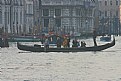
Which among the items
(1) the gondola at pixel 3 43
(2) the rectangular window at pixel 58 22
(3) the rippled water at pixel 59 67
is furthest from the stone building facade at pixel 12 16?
(3) the rippled water at pixel 59 67

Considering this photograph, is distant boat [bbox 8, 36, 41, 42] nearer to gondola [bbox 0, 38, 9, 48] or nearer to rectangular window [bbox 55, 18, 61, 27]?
gondola [bbox 0, 38, 9, 48]

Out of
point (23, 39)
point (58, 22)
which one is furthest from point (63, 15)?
point (23, 39)

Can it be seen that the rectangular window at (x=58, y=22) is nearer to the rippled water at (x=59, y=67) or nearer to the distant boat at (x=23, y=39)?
the distant boat at (x=23, y=39)

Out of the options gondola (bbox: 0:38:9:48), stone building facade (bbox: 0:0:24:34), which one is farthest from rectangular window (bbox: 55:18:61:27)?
gondola (bbox: 0:38:9:48)

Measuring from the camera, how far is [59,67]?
34.2 metres

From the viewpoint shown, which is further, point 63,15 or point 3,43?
point 63,15

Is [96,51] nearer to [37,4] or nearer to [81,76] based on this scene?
[81,76]

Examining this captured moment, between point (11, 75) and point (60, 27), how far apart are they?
70427 mm

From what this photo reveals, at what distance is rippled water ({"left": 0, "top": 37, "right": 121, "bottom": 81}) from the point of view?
96.1ft

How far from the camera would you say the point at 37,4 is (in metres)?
102

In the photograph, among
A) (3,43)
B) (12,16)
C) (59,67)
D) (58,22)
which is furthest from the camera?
(58,22)

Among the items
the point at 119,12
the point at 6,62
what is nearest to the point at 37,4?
the point at 119,12

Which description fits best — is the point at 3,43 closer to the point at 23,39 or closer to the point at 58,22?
the point at 23,39

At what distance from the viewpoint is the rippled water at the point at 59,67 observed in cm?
2930
